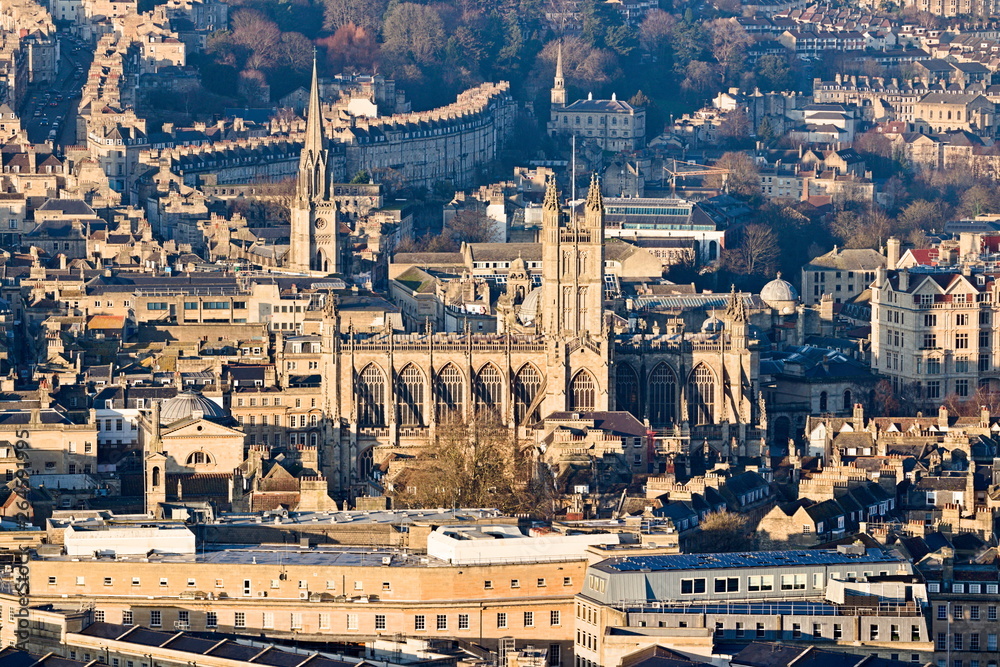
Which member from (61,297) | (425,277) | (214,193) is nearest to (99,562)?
(61,297)

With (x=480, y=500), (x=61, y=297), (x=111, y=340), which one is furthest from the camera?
(x=61, y=297)

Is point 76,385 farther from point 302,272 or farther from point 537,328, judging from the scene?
point 302,272

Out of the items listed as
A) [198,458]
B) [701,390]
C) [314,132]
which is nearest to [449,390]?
[701,390]

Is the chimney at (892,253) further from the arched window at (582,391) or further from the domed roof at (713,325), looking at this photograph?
the arched window at (582,391)

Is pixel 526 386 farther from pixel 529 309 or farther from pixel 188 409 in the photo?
pixel 188 409

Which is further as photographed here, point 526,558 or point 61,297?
point 61,297

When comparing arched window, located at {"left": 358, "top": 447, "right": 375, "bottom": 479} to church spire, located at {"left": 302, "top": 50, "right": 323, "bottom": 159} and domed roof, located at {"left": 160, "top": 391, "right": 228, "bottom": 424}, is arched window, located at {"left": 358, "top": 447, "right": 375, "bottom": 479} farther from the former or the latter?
church spire, located at {"left": 302, "top": 50, "right": 323, "bottom": 159}

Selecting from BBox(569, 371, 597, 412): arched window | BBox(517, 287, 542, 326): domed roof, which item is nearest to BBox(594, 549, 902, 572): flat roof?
BBox(569, 371, 597, 412): arched window

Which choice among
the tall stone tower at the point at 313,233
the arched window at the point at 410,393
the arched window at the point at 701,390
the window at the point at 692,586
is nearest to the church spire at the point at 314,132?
the tall stone tower at the point at 313,233
